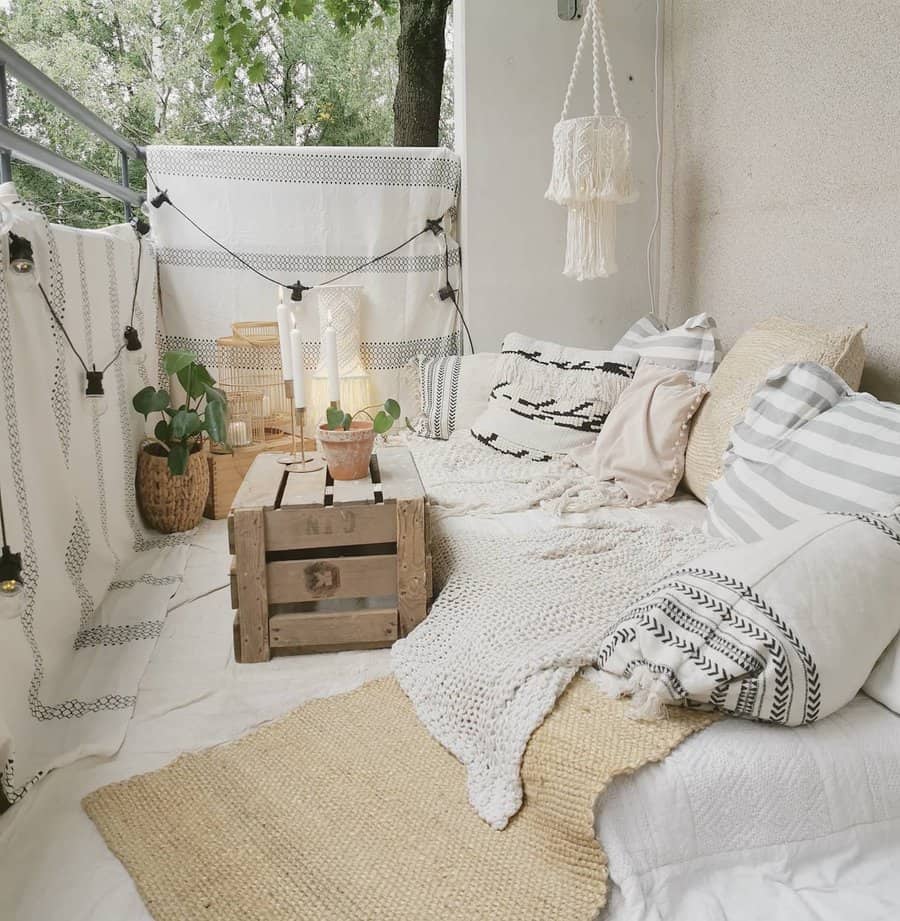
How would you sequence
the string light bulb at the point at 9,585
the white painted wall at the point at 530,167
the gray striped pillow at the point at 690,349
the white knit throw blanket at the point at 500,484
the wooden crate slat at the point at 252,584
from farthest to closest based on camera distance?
the white painted wall at the point at 530,167 → the gray striped pillow at the point at 690,349 → the white knit throw blanket at the point at 500,484 → the wooden crate slat at the point at 252,584 → the string light bulb at the point at 9,585

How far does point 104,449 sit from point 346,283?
48.7 inches

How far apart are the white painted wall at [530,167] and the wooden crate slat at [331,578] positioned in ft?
5.16

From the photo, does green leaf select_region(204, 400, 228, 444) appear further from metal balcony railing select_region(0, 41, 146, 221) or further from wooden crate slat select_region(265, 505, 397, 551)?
wooden crate slat select_region(265, 505, 397, 551)

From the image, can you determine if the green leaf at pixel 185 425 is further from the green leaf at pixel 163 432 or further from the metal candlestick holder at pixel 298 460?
the metal candlestick holder at pixel 298 460

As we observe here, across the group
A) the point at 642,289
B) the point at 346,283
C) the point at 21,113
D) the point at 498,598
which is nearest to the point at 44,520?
the point at 498,598

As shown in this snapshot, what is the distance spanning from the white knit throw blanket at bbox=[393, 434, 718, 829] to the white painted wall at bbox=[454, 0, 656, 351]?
122 centimetres

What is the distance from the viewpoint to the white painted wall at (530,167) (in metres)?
2.90

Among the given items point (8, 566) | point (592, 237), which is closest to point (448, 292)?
point (592, 237)

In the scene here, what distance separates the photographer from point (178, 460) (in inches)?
97.7

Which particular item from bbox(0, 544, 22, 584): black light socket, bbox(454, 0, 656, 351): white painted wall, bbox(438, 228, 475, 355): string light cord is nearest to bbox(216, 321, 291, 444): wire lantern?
bbox(438, 228, 475, 355): string light cord

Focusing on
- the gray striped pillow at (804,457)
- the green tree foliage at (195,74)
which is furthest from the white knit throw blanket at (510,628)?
the green tree foliage at (195,74)

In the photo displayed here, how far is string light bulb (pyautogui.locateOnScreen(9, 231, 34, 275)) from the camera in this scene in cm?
150

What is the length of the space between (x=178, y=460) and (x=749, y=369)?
5.38 ft

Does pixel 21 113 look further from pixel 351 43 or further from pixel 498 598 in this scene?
pixel 498 598
